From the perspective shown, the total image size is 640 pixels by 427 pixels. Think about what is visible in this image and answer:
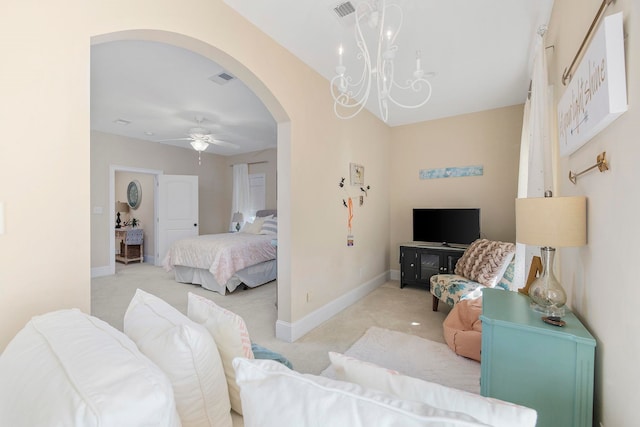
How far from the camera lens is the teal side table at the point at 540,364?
3.62 feet

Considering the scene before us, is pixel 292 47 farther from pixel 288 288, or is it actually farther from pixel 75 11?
pixel 288 288

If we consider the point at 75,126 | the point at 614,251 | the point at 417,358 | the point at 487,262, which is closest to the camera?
the point at 614,251

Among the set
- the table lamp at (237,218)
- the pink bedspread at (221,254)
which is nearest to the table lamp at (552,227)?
the pink bedspread at (221,254)

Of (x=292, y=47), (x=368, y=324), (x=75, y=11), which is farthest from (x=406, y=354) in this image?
(x=75, y=11)

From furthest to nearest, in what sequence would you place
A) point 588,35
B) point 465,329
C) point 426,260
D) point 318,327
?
point 426,260 → point 318,327 → point 465,329 → point 588,35

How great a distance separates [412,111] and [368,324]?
3.05 m

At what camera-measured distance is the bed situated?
3.90 m

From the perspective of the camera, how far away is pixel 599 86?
0.98m

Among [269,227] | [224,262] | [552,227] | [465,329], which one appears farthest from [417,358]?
[269,227]

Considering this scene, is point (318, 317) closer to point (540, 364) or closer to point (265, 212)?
point (540, 364)

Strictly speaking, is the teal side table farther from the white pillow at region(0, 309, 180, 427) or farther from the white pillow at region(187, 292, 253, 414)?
the white pillow at region(0, 309, 180, 427)

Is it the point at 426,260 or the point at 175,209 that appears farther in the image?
the point at 175,209

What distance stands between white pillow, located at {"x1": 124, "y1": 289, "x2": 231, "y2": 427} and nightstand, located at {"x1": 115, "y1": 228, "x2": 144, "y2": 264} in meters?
6.38

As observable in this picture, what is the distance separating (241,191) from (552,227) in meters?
6.26
